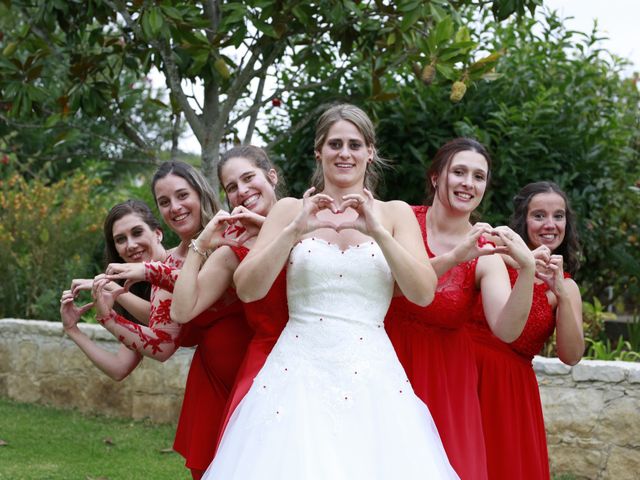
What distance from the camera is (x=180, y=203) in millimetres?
4227

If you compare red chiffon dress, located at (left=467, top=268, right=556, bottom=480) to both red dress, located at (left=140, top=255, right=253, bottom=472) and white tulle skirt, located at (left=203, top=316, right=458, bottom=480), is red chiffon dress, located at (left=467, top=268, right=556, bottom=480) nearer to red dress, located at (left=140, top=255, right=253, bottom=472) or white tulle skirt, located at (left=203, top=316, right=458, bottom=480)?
white tulle skirt, located at (left=203, top=316, right=458, bottom=480)

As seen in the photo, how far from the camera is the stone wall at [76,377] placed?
8.08m

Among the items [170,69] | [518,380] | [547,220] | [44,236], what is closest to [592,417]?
[518,380]

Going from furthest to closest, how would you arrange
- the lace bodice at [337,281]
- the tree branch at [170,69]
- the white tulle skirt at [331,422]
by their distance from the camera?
the tree branch at [170,69]
the lace bodice at [337,281]
the white tulle skirt at [331,422]

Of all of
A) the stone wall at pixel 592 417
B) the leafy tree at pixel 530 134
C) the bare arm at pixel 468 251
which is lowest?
the stone wall at pixel 592 417

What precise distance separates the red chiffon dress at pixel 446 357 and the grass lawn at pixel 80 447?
10.4ft

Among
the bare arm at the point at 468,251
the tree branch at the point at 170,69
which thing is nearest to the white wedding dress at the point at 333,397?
the bare arm at the point at 468,251

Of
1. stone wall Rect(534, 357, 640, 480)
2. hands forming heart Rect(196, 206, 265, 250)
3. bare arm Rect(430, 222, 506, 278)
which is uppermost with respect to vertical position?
hands forming heart Rect(196, 206, 265, 250)

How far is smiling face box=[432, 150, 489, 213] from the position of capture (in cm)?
402

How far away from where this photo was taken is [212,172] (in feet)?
21.8

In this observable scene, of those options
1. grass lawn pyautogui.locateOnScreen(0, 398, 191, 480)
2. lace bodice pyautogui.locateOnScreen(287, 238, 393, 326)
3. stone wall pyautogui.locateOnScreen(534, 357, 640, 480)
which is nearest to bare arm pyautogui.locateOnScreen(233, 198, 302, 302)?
lace bodice pyautogui.locateOnScreen(287, 238, 393, 326)

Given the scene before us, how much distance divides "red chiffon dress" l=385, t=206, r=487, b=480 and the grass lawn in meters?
3.18

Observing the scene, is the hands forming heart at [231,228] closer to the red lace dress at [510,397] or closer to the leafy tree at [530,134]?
the red lace dress at [510,397]

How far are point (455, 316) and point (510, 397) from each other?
62 cm
